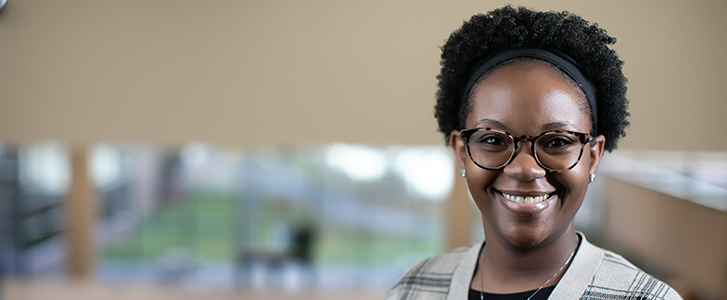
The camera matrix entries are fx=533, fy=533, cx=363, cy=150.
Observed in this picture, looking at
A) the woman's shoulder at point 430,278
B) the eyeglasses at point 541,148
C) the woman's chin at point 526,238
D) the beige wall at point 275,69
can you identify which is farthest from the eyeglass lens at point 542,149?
the beige wall at point 275,69

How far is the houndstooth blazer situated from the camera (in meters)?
0.84

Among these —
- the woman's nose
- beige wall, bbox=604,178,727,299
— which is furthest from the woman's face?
beige wall, bbox=604,178,727,299

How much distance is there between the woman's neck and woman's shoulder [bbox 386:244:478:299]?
110 mm

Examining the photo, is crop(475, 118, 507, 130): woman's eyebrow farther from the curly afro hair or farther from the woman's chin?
the woman's chin

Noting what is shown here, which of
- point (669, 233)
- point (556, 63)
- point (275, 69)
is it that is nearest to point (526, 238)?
point (556, 63)

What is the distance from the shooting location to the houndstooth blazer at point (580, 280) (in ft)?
2.76

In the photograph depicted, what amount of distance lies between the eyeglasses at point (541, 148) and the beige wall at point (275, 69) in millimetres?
562

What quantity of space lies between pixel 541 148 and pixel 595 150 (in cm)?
13

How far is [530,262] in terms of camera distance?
91cm

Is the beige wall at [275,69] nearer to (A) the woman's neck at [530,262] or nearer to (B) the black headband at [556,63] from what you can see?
(B) the black headband at [556,63]

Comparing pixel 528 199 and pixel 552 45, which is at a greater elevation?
pixel 552 45

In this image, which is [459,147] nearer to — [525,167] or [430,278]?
[525,167]

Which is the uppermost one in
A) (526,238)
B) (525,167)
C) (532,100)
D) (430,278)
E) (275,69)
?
(275,69)

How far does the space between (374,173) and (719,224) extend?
33.7 ft
